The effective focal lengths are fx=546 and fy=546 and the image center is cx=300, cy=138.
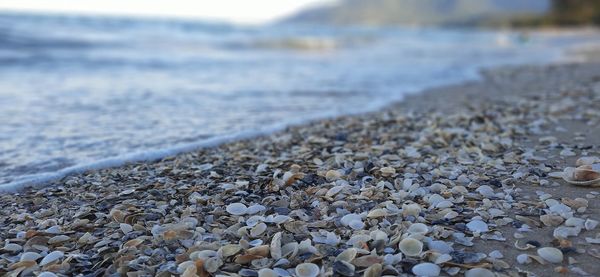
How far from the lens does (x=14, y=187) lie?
3.84 m

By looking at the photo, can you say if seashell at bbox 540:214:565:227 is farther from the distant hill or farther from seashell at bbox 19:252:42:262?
the distant hill

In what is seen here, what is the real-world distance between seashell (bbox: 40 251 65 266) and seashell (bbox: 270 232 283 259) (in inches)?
37.6

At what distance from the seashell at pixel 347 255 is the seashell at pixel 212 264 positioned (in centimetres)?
50

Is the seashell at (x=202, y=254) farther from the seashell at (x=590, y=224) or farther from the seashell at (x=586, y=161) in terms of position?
the seashell at (x=586, y=161)

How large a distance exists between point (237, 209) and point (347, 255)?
85 centimetres

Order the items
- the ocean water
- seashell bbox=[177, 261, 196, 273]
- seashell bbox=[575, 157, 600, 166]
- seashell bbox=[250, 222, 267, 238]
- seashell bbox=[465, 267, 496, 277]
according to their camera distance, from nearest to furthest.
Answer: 1. seashell bbox=[465, 267, 496, 277]
2. seashell bbox=[177, 261, 196, 273]
3. seashell bbox=[250, 222, 267, 238]
4. seashell bbox=[575, 157, 600, 166]
5. the ocean water

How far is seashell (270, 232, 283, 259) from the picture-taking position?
2395 mm

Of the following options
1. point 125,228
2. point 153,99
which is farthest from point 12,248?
point 153,99

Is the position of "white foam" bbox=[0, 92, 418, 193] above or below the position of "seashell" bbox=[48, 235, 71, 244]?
below

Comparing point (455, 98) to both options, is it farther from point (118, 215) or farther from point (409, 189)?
point (118, 215)

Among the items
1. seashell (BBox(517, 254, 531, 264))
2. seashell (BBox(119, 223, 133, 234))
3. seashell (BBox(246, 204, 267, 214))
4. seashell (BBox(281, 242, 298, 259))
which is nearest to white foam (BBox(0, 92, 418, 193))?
seashell (BBox(119, 223, 133, 234))

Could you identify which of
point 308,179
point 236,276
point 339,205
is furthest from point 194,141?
point 236,276

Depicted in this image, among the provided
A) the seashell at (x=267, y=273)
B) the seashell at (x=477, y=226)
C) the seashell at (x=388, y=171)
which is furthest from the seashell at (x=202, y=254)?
the seashell at (x=388, y=171)

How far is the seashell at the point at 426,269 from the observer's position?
2207mm
